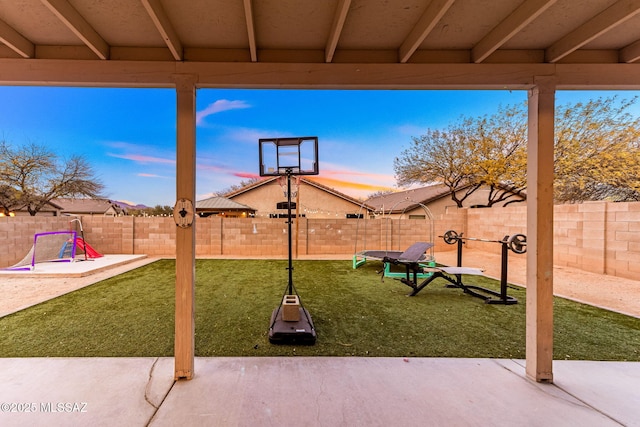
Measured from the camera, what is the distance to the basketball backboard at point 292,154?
2.78 metres

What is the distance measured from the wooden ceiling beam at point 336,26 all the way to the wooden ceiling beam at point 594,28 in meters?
1.55

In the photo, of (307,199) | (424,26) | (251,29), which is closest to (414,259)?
(424,26)

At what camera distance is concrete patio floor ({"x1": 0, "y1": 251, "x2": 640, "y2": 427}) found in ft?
4.90

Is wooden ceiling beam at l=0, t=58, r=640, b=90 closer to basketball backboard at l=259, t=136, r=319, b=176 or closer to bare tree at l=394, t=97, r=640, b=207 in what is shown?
basketball backboard at l=259, t=136, r=319, b=176

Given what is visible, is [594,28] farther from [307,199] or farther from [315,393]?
[307,199]

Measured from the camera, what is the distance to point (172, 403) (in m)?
1.60

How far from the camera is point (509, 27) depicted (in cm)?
153

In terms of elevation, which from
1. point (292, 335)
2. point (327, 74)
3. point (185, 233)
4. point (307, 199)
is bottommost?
point (292, 335)

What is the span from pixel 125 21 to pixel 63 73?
2.24 feet

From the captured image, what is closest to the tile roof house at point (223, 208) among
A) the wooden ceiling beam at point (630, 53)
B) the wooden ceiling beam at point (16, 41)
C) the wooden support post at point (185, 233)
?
the wooden ceiling beam at point (16, 41)

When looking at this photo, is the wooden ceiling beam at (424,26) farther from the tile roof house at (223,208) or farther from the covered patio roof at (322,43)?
the tile roof house at (223,208)

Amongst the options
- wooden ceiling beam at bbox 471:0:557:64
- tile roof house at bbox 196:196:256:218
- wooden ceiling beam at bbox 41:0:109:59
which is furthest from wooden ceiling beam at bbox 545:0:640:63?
tile roof house at bbox 196:196:256:218

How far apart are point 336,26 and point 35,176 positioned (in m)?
17.3

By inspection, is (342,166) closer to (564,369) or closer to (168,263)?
(168,263)
